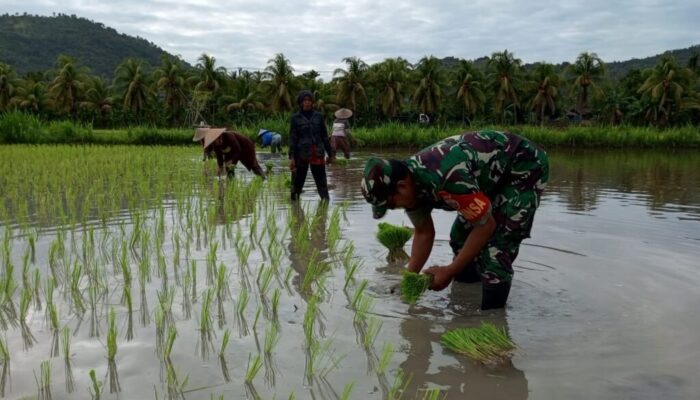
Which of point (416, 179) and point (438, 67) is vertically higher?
point (438, 67)

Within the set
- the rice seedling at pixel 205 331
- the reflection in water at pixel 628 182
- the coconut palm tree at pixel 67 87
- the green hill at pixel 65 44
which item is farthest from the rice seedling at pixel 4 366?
the green hill at pixel 65 44

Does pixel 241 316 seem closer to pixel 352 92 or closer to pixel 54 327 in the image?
Answer: pixel 54 327

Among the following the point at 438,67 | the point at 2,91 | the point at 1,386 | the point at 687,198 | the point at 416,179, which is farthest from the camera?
the point at 2,91

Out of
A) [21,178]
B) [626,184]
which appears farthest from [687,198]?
[21,178]

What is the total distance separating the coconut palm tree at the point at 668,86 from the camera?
35.9 meters

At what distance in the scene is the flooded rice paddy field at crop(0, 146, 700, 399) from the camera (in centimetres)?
233

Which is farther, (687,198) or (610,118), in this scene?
(610,118)

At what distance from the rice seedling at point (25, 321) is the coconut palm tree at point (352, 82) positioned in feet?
123

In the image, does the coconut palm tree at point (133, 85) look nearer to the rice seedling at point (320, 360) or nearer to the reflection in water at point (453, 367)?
the reflection in water at point (453, 367)

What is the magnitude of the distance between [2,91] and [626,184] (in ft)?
157

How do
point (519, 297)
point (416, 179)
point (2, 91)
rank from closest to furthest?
point (416, 179)
point (519, 297)
point (2, 91)

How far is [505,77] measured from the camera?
43375mm

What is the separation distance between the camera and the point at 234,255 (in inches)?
172

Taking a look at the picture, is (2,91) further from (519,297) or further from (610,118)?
(519,297)
